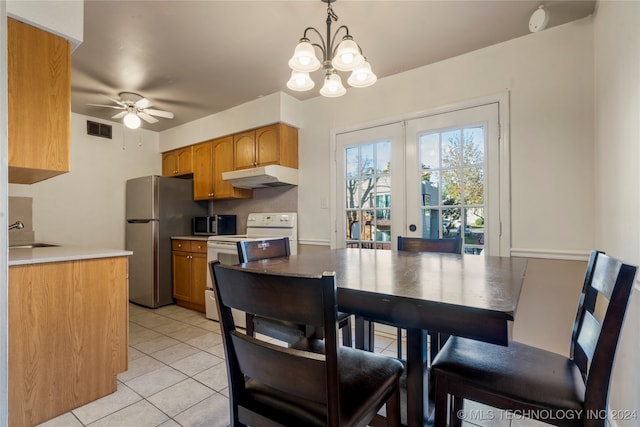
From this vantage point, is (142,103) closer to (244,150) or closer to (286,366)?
(244,150)

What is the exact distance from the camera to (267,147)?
3.51 metres

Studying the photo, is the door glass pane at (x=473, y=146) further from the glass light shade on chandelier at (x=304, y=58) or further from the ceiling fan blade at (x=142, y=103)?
the ceiling fan blade at (x=142, y=103)

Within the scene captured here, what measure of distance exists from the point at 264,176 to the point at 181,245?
60.0 inches

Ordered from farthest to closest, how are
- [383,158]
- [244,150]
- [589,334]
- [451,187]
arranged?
[244,150] → [383,158] → [451,187] → [589,334]

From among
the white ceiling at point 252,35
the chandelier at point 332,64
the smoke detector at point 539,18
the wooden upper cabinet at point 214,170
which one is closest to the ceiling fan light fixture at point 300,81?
the chandelier at point 332,64

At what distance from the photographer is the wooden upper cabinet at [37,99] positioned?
1657 mm

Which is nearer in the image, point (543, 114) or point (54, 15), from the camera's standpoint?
point (54, 15)

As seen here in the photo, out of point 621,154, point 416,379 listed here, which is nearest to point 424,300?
point 416,379

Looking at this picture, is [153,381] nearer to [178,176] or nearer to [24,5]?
[24,5]

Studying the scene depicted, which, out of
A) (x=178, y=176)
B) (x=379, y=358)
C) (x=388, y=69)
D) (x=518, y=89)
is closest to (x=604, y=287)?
(x=379, y=358)

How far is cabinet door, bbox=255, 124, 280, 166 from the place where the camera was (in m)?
3.42

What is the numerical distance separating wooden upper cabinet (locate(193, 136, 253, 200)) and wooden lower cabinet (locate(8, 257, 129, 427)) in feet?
6.54

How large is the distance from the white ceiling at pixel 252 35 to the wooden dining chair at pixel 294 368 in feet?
6.24

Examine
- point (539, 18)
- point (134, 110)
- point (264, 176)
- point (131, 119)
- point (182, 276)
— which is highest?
point (539, 18)
